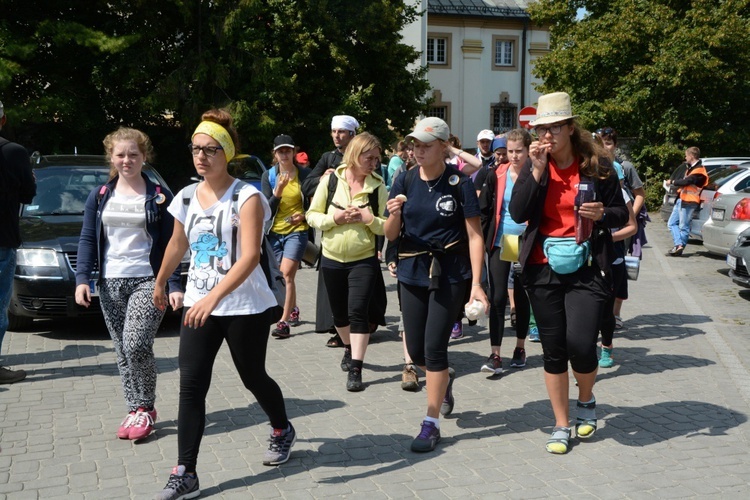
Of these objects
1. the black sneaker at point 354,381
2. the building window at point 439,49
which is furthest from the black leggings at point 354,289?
the building window at point 439,49

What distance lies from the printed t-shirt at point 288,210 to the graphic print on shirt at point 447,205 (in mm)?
3405

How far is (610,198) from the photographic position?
536 cm

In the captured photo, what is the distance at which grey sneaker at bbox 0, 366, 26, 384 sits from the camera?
7.20m

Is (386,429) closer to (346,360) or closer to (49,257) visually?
(346,360)

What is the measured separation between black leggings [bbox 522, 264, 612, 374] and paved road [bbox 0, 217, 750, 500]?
0.57 m

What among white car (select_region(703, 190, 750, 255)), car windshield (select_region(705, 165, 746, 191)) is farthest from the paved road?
car windshield (select_region(705, 165, 746, 191))

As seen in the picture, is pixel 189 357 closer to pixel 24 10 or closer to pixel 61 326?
pixel 61 326

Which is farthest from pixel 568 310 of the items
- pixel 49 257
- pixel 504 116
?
pixel 504 116

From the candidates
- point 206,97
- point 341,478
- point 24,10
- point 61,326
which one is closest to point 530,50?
point 206,97

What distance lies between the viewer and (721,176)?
17.3 metres

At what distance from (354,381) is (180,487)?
246 cm

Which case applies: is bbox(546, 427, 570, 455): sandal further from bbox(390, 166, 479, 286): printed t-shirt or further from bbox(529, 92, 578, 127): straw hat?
bbox(529, 92, 578, 127): straw hat

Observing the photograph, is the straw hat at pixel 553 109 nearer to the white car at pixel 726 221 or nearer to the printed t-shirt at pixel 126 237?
the printed t-shirt at pixel 126 237

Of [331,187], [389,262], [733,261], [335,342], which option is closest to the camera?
[389,262]
